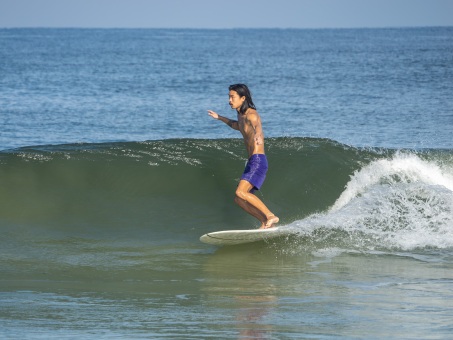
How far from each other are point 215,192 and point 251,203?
3.10 metres

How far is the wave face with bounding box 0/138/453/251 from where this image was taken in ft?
35.6

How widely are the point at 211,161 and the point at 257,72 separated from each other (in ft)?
117

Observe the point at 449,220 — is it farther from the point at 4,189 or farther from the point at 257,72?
the point at 257,72

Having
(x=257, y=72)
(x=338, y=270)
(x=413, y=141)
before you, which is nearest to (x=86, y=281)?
(x=338, y=270)

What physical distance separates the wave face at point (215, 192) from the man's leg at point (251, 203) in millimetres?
421

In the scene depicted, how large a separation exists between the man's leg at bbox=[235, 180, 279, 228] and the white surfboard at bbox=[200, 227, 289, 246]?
0.10 metres

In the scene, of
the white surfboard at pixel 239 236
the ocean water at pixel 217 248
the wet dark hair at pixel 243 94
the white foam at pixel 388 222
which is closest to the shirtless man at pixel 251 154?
the wet dark hair at pixel 243 94

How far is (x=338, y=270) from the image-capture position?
9.09 metres

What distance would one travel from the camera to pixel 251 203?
980cm

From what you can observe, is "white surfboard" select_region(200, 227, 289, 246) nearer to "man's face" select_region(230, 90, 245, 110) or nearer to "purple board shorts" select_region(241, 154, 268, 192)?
"purple board shorts" select_region(241, 154, 268, 192)

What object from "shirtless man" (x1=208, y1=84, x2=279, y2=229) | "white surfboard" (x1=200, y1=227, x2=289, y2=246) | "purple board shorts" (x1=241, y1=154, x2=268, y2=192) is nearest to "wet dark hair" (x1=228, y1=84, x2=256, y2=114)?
"shirtless man" (x1=208, y1=84, x2=279, y2=229)

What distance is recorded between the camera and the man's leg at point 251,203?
9.77m

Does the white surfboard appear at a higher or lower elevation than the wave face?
lower

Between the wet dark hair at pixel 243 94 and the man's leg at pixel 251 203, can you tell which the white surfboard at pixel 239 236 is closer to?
the man's leg at pixel 251 203
